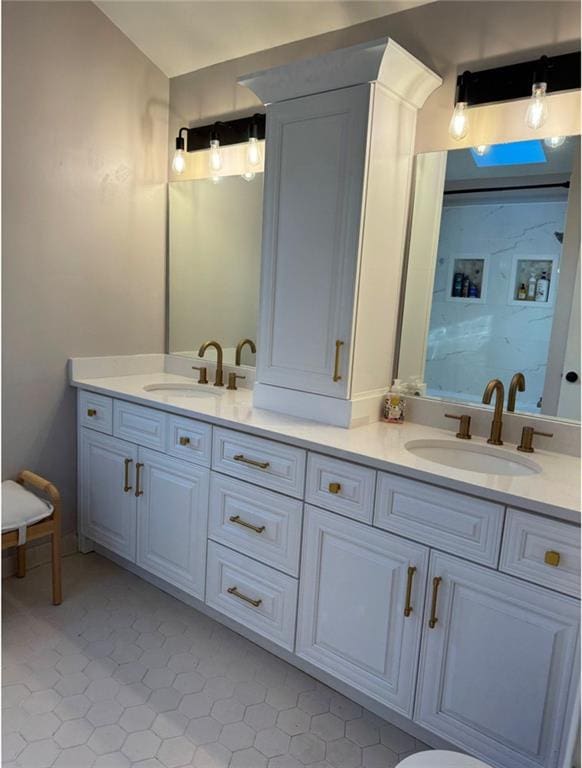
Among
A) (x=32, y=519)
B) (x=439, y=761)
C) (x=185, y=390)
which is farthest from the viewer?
(x=185, y=390)

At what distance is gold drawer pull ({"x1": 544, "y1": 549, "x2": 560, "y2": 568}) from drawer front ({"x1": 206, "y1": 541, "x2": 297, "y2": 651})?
2.75ft

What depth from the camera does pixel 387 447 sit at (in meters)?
1.69

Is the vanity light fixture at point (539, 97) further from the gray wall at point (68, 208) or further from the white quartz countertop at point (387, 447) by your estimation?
the gray wall at point (68, 208)

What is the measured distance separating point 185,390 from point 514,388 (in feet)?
5.06

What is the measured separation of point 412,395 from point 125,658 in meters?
1.44

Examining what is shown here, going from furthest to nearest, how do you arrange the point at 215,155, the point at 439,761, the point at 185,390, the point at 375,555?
the point at 185,390 → the point at 215,155 → the point at 375,555 → the point at 439,761

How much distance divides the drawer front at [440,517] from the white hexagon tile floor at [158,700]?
686mm

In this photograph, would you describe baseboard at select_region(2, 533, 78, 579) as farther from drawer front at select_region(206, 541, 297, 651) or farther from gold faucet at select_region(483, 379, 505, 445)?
gold faucet at select_region(483, 379, 505, 445)

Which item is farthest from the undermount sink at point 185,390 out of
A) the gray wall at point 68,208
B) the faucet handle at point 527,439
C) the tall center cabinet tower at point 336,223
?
the faucet handle at point 527,439

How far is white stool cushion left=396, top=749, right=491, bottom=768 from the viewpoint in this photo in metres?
1.17

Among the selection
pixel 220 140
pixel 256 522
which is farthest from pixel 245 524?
pixel 220 140

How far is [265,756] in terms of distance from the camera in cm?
156

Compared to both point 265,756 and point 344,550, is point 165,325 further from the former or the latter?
point 265,756

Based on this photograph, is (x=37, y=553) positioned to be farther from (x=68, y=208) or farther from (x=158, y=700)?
(x=68, y=208)
